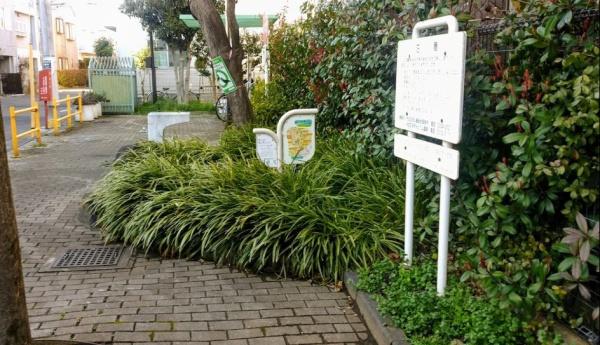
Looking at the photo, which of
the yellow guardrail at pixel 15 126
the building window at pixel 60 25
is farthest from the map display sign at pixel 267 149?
the building window at pixel 60 25

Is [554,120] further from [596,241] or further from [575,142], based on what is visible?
[596,241]

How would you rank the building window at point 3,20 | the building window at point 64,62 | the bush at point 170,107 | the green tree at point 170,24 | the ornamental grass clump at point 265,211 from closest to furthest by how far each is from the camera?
the ornamental grass clump at point 265,211 → the bush at point 170,107 → the green tree at point 170,24 → the building window at point 3,20 → the building window at point 64,62

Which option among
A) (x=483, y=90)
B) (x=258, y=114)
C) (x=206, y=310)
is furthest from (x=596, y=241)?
(x=258, y=114)

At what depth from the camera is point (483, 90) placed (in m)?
3.61

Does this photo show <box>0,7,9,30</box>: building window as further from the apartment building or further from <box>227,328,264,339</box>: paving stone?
<box>227,328,264,339</box>: paving stone

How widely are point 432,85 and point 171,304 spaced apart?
7.90 ft

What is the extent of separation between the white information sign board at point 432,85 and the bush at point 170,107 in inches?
685

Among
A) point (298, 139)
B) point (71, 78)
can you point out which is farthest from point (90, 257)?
point (71, 78)

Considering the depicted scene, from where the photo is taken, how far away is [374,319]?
374cm

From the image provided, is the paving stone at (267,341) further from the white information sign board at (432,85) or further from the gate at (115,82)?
the gate at (115,82)

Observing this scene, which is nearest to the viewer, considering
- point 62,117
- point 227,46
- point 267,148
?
point 267,148

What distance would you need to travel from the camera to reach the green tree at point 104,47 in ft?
187

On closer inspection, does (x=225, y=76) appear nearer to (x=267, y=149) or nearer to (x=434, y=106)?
(x=267, y=149)

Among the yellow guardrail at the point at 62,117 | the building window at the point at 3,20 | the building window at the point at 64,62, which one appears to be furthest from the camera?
the building window at the point at 64,62
